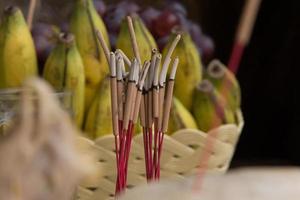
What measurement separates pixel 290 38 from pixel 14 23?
2.64ft

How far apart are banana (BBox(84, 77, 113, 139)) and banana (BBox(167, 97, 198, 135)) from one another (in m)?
0.07

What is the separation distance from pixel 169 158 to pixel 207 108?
0.40 feet

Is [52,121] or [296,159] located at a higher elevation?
[52,121]

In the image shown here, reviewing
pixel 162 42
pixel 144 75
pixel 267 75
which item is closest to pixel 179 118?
pixel 162 42

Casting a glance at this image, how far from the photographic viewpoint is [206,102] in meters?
0.76

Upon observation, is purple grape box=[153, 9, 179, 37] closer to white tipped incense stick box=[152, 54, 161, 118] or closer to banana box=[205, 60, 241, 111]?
banana box=[205, 60, 241, 111]

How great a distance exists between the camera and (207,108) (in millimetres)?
754

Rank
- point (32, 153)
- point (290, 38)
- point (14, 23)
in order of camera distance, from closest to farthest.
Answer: point (32, 153), point (14, 23), point (290, 38)

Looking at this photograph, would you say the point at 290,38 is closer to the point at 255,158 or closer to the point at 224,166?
the point at 255,158

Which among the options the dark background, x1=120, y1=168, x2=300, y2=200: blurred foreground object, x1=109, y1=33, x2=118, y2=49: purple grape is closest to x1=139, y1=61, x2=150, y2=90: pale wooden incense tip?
x1=120, y1=168, x2=300, y2=200: blurred foreground object

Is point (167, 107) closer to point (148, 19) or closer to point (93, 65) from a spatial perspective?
point (93, 65)

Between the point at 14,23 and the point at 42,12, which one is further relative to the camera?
the point at 42,12

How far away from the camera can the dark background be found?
1.37 metres

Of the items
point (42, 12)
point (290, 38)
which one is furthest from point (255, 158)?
point (42, 12)
